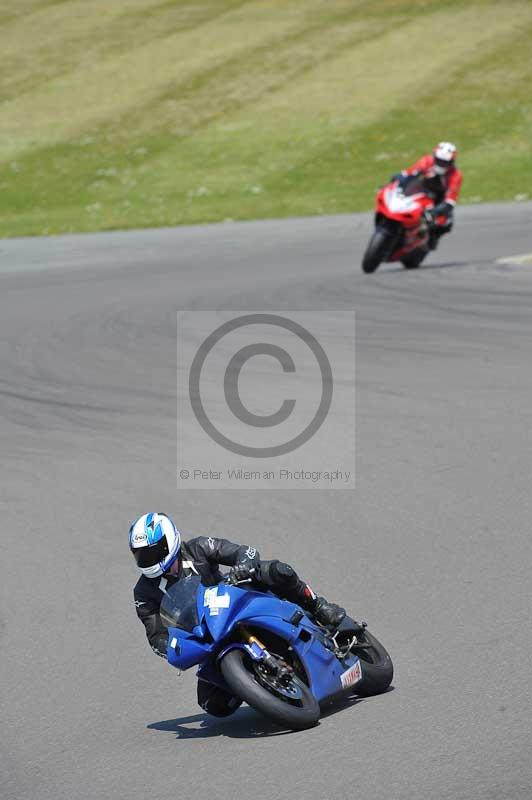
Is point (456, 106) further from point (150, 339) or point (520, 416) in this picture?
point (520, 416)

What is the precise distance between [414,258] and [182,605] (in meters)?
12.9

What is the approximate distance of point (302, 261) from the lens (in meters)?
20.0

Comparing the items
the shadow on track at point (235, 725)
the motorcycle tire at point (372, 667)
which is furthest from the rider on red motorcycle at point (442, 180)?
the shadow on track at point (235, 725)

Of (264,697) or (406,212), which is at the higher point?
(264,697)

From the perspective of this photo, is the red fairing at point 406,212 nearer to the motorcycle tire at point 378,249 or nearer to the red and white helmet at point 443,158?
the motorcycle tire at point 378,249

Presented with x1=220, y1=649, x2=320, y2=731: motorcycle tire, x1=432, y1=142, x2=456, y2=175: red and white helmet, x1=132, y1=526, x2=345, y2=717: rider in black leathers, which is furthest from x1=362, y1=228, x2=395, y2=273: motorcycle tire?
x1=220, y1=649, x2=320, y2=731: motorcycle tire

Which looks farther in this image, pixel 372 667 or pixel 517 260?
pixel 517 260

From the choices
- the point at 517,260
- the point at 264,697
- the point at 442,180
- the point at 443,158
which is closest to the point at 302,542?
the point at 264,697

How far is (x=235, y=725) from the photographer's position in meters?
6.21

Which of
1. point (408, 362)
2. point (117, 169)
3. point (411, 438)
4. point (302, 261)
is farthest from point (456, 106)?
point (411, 438)

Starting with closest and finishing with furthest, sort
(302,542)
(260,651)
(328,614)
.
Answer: (260,651)
(328,614)
(302,542)

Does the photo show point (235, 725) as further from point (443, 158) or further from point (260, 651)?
point (443, 158)

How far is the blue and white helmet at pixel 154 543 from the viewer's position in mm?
6059

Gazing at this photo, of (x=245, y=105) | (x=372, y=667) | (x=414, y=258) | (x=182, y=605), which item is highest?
(x=182, y=605)
